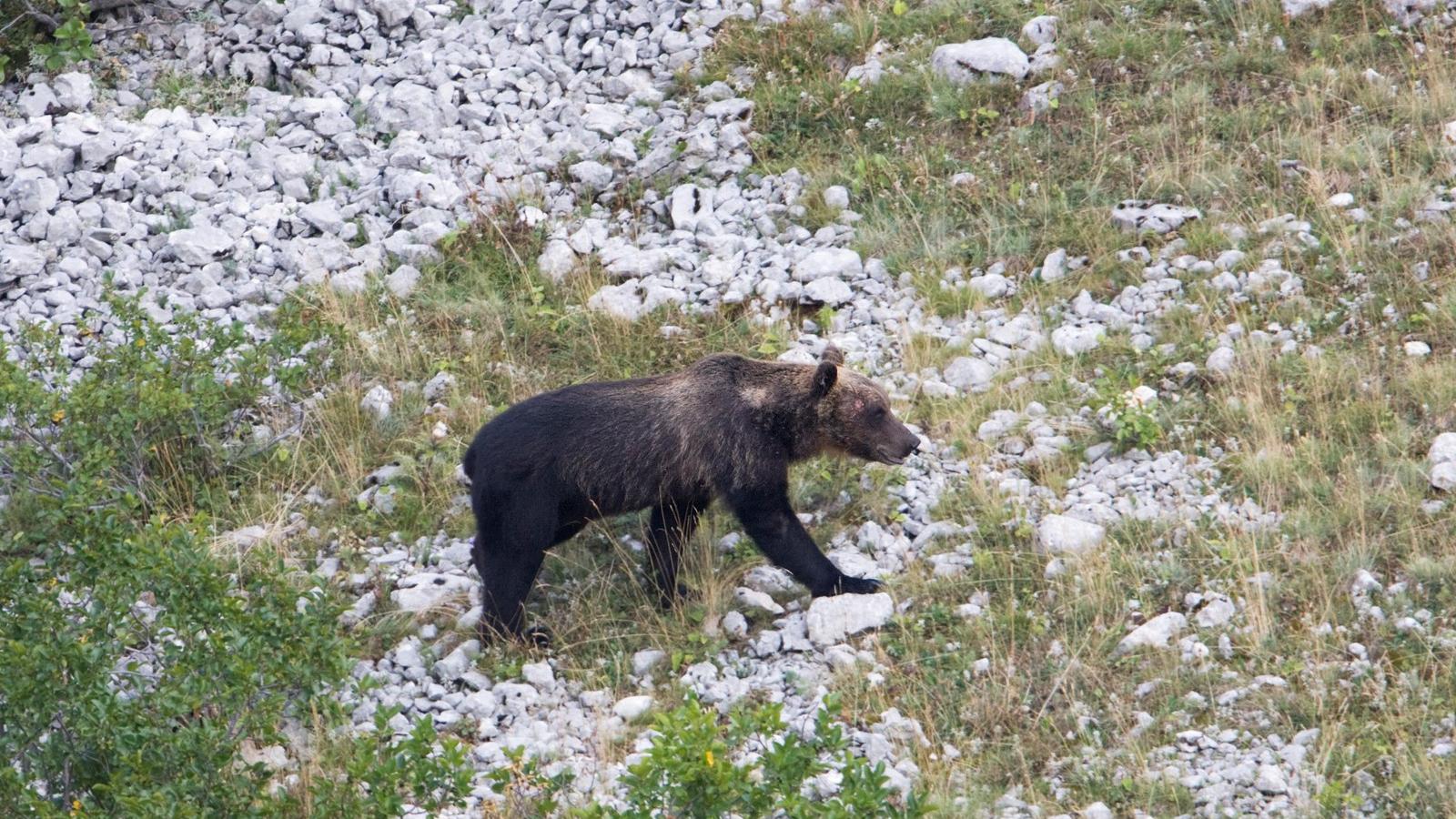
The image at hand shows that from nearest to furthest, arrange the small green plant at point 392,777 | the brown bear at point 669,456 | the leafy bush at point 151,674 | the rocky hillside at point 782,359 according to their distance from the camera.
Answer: the small green plant at point 392,777 < the leafy bush at point 151,674 < the rocky hillside at point 782,359 < the brown bear at point 669,456

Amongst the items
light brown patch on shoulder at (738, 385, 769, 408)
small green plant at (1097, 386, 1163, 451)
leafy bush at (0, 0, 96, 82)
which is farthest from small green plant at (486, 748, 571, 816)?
leafy bush at (0, 0, 96, 82)

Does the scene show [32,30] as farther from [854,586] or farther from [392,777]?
[392,777]

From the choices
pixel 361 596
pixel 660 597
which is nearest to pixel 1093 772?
pixel 660 597

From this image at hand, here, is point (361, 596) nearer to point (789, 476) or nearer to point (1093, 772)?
point (789, 476)

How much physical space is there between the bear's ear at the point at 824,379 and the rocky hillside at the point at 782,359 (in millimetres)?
766

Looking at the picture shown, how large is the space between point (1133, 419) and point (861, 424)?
1.59m

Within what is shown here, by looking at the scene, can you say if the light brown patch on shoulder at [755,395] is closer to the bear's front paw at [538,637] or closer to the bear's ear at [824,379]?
the bear's ear at [824,379]

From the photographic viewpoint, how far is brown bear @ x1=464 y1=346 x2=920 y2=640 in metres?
7.88

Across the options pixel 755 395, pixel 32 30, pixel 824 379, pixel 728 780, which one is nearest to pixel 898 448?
pixel 824 379

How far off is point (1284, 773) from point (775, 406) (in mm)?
3391

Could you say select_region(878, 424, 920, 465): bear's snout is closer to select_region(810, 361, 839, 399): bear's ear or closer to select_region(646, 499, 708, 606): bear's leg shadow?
select_region(810, 361, 839, 399): bear's ear

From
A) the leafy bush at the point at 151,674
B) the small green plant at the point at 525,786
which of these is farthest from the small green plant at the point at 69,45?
the small green plant at the point at 525,786

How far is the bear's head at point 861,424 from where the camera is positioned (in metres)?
8.61

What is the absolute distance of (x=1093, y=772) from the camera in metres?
6.39
